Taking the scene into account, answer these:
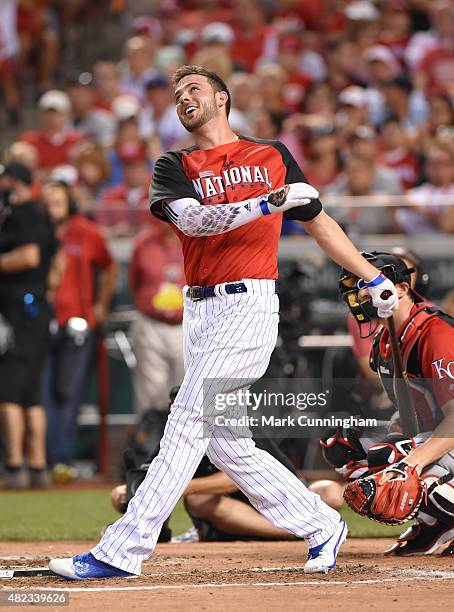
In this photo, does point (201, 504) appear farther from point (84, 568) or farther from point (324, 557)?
point (84, 568)

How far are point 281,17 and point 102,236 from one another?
20.8 ft

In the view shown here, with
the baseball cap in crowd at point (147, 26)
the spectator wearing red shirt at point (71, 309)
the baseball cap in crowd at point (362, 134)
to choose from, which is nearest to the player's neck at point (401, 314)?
the spectator wearing red shirt at point (71, 309)

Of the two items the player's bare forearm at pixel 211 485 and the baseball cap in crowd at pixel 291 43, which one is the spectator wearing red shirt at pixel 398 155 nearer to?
the baseball cap in crowd at pixel 291 43

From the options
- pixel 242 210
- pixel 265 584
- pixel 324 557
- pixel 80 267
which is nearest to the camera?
pixel 242 210

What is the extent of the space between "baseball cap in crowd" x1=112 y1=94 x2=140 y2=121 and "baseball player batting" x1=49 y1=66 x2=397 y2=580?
774 centimetres

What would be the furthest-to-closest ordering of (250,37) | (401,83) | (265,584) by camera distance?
(250,37) → (401,83) → (265,584)

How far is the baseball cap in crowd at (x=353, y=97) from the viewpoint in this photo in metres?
12.7

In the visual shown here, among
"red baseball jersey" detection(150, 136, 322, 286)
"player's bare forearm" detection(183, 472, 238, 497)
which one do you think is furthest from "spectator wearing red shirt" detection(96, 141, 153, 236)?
"red baseball jersey" detection(150, 136, 322, 286)

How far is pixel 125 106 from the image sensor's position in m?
13.3

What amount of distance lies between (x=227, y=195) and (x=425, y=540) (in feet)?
6.47

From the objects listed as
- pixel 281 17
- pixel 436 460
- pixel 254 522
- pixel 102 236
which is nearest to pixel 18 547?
pixel 254 522

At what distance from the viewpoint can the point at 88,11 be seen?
1673 cm

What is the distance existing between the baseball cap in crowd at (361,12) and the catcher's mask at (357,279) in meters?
9.36

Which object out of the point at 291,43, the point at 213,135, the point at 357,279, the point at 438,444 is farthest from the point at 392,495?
the point at 291,43
